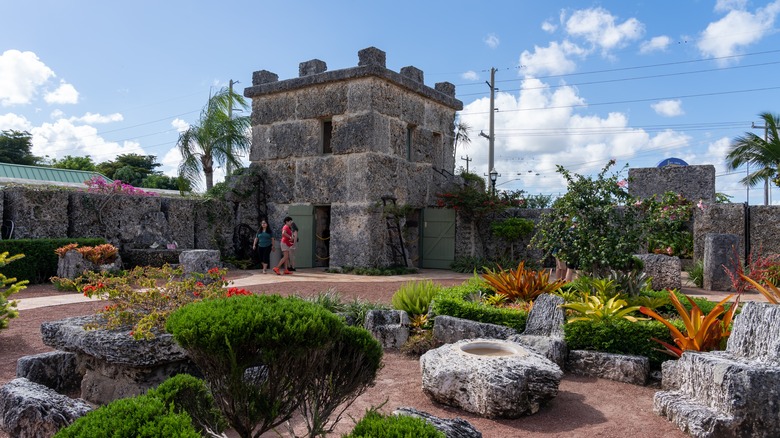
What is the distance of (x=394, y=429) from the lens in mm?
2576

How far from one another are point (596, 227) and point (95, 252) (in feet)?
33.7

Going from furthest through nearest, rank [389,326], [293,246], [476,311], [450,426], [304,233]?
[304,233] < [293,246] < [389,326] < [476,311] < [450,426]

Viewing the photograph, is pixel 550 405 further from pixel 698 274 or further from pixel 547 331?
pixel 698 274

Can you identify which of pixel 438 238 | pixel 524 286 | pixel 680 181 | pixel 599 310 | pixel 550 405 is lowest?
pixel 550 405

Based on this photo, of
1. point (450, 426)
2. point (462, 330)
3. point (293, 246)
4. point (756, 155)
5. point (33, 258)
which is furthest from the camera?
point (756, 155)

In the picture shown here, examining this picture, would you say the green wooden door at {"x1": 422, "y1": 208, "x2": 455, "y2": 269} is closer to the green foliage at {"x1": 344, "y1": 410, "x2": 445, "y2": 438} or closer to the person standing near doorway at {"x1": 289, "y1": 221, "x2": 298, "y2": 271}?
the person standing near doorway at {"x1": 289, "y1": 221, "x2": 298, "y2": 271}

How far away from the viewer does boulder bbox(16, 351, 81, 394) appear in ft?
15.2

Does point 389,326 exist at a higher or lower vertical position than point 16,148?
lower

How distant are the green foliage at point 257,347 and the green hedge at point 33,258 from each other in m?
10.6

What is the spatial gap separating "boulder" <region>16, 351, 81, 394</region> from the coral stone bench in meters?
5.16

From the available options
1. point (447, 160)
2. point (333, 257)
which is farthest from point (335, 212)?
point (447, 160)

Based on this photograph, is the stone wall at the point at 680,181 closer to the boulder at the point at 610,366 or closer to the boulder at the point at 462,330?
the boulder at the point at 462,330

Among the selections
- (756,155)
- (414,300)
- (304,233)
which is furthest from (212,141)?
(756,155)

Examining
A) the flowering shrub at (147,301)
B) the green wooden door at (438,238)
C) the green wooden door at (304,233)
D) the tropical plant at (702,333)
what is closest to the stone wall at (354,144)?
the green wooden door at (304,233)
